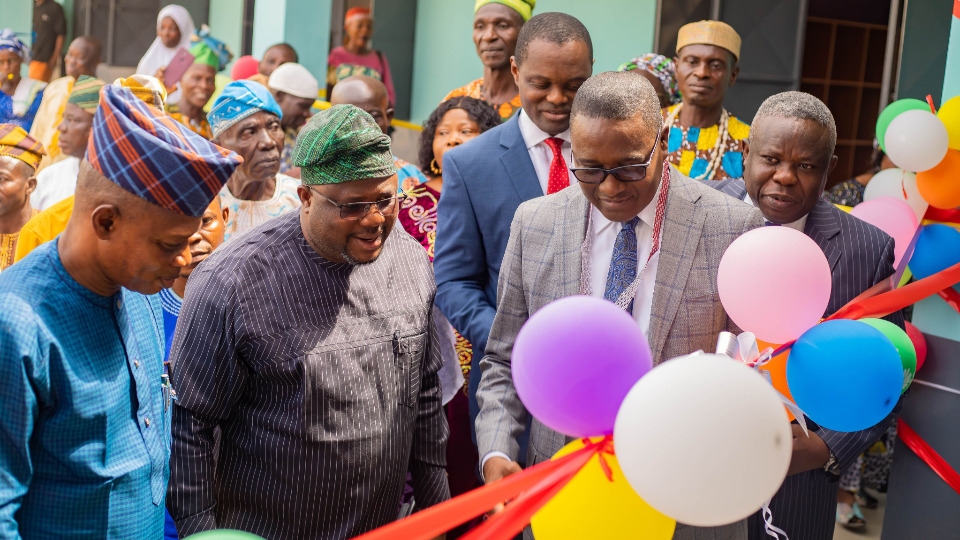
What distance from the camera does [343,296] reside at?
2.31 metres

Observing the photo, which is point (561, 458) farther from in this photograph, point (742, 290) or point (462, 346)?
point (462, 346)

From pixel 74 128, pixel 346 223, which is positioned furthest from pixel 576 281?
pixel 74 128

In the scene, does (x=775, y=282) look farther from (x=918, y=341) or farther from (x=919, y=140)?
(x=918, y=341)

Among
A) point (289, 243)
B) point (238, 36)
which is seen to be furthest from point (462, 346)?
point (238, 36)

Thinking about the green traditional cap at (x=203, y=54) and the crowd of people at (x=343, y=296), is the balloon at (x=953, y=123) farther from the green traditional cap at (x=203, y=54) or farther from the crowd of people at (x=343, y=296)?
the green traditional cap at (x=203, y=54)

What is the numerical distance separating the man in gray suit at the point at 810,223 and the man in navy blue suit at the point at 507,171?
24.3 inches

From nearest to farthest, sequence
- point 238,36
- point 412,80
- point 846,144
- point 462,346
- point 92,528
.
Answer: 1. point 92,528
2. point 462,346
3. point 846,144
4. point 412,80
5. point 238,36

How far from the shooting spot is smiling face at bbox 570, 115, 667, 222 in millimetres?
1982

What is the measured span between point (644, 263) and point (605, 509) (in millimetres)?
681

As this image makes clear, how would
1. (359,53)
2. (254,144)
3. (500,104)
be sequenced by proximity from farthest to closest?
1. (359,53)
2. (500,104)
3. (254,144)

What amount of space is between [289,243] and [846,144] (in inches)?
318

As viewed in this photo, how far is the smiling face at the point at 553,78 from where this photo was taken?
9.24ft

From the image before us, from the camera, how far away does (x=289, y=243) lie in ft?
7.50

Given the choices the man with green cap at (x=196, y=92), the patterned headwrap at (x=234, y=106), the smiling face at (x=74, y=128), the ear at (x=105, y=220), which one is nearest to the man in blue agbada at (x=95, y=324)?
the ear at (x=105, y=220)
